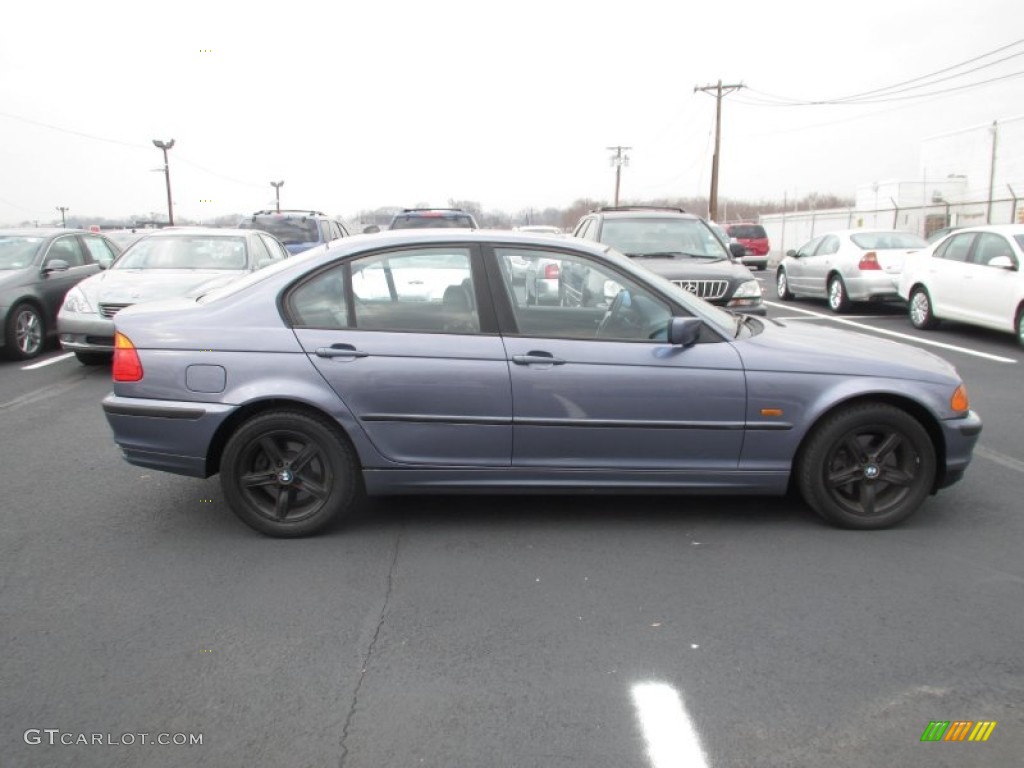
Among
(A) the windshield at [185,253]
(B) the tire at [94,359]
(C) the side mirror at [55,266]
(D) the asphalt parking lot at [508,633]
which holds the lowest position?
(D) the asphalt parking lot at [508,633]

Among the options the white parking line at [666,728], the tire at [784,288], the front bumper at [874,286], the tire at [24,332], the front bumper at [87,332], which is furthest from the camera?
the tire at [784,288]

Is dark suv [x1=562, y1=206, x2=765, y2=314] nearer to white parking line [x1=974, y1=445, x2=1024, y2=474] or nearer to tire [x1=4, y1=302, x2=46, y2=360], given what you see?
white parking line [x1=974, y1=445, x2=1024, y2=474]

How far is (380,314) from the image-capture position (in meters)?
4.25

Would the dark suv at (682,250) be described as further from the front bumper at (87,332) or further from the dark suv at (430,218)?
the front bumper at (87,332)

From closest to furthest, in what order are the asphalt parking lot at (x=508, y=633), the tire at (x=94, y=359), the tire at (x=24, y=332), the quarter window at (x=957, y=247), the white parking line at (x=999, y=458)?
the asphalt parking lot at (x=508, y=633) → the white parking line at (x=999, y=458) → the tire at (x=94, y=359) → the tire at (x=24, y=332) → the quarter window at (x=957, y=247)

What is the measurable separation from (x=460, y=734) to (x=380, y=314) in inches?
89.1

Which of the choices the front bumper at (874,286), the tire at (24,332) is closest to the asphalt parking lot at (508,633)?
the tire at (24,332)

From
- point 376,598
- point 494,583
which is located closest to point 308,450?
point 376,598

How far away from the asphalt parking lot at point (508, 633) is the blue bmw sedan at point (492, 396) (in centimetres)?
31

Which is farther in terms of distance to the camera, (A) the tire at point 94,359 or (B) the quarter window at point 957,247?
(B) the quarter window at point 957,247

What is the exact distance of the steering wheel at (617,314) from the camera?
4266 millimetres

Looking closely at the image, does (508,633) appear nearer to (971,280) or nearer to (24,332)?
(24,332)

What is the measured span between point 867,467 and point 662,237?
5.63 meters

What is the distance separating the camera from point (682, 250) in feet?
30.5
